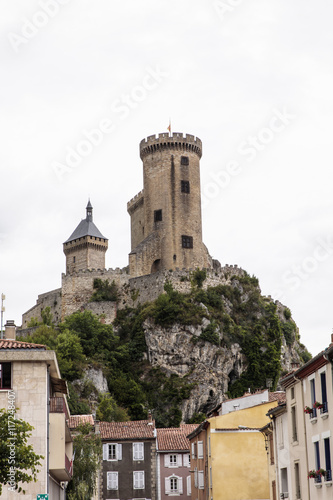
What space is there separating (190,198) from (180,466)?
3601 cm

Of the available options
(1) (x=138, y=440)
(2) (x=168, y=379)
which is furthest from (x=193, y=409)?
A: (1) (x=138, y=440)

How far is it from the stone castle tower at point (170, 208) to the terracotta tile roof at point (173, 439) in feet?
84.4

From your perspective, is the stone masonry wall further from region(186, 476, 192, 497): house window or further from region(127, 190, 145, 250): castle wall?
region(186, 476, 192, 497): house window

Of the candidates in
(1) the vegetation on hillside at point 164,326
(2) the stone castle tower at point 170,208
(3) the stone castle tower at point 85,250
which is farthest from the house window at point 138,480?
(3) the stone castle tower at point 85,250

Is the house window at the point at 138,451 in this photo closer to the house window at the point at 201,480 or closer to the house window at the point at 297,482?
the house window at the point at 201,480

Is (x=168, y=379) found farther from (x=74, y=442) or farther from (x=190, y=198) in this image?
(x=74, y=442)

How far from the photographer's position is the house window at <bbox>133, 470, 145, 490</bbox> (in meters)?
58.9

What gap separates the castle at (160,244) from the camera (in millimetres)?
85562

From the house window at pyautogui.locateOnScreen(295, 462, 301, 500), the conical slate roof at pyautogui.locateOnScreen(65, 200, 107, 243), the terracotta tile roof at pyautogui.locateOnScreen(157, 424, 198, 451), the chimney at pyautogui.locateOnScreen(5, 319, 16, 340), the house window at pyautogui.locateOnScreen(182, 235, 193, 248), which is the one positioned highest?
the conical slate roof at pyautogui.locateOnScreen(65, 200, 107, 243)

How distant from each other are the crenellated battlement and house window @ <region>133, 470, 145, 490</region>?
135 feet

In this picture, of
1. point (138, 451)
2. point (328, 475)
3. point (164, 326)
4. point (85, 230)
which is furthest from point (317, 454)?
point (85, 230)

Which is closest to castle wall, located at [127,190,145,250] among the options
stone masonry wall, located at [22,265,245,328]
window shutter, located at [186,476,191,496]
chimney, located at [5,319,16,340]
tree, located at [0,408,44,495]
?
stone masonry wall, located at [22,265,245,328]

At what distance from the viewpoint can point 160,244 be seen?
86500mm

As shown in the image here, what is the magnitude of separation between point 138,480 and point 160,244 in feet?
107
